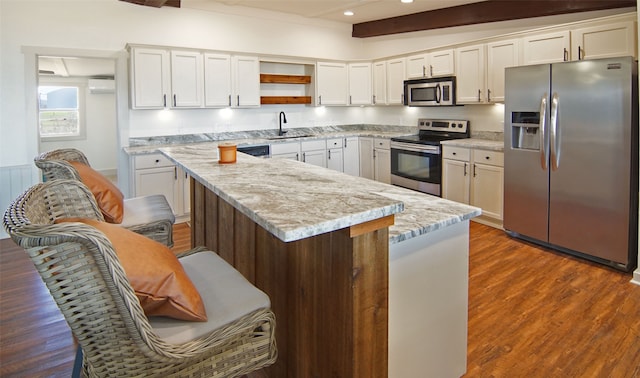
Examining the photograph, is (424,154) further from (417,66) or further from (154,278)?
(154,278)

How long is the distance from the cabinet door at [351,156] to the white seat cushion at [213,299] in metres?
4.85

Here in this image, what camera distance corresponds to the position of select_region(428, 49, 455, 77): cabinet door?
209 inches

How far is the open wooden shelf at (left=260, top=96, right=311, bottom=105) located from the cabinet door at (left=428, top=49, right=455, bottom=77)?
1.92 meters

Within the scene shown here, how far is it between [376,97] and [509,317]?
4552 mm

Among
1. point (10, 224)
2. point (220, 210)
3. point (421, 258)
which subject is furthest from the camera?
point (220, 210)

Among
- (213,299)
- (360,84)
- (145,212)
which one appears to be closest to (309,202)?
(213,299)

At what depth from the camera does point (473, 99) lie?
5.12 m

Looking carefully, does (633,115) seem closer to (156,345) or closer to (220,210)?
(220,210)

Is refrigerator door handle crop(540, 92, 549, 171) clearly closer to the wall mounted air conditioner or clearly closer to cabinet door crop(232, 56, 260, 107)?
cabinet door crop(232, 56, 260, 107)

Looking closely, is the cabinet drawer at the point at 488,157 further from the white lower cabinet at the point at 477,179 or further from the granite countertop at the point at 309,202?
the granite countertop at the point at 309,202

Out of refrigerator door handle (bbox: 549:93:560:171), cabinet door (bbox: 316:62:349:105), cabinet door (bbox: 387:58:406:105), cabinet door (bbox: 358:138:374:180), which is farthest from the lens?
cabinet door (bbox: 358:138:374:180)

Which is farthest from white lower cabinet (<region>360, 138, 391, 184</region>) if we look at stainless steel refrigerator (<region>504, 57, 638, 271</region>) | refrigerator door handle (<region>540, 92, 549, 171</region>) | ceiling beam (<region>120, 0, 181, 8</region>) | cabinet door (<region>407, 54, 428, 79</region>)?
ceiling beam (<region>120, 0, 181, 8</region>)

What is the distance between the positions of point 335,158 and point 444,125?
1.67 metres

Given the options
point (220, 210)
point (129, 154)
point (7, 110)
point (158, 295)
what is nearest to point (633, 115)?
point (220, 210)
